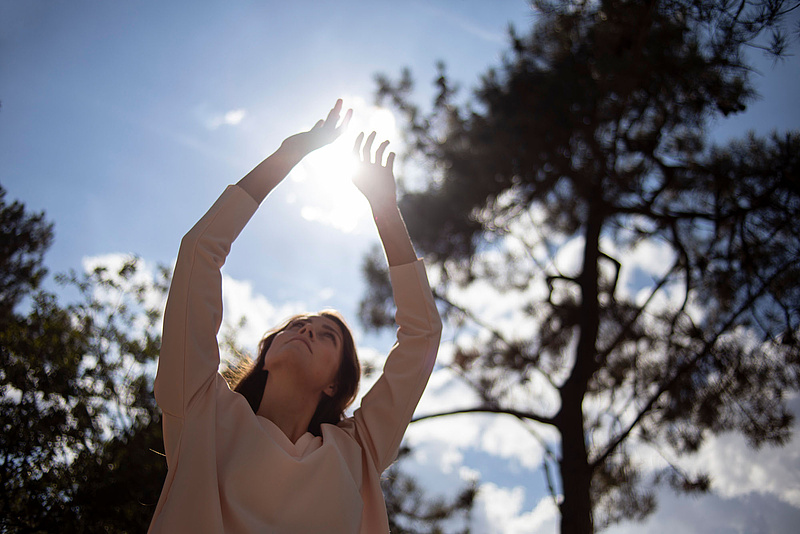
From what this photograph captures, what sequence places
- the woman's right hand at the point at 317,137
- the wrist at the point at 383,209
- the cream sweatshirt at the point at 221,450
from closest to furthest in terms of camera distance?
the cream sweatshirt at the point at 221,450 < the woman's right hand at the point at 317,137 < the wrist at the point at 383,209

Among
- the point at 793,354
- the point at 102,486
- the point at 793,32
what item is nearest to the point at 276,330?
the point at 102,486

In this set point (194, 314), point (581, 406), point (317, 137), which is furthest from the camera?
point (581, 406)

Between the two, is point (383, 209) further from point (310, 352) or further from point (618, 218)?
point (618, 218)

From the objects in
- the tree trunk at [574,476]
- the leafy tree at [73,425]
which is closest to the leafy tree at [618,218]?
the tree trunk at [574,476]

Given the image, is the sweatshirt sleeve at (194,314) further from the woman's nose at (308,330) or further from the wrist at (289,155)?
the woman's nose at (308,330)

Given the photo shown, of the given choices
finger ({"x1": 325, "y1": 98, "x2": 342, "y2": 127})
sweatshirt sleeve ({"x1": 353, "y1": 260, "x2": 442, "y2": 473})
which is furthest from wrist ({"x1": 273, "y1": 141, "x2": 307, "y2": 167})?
sweatshirt sleeve ({"x1": 353, "y1": 260, "x2": 442, "y2": 473})

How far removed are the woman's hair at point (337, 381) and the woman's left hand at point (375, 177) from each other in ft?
1.31

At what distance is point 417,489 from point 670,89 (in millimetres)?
3946

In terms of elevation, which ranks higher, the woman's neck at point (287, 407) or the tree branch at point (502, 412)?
the tree branch at point (502, 412)

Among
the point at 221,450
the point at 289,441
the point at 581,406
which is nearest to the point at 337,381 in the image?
the point at 289,441

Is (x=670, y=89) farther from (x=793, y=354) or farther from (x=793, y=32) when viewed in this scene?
(x=793, y=354)

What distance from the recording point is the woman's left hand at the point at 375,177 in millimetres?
1314

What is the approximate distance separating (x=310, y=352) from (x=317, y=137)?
21.5 inches

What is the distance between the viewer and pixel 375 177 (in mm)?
1331
